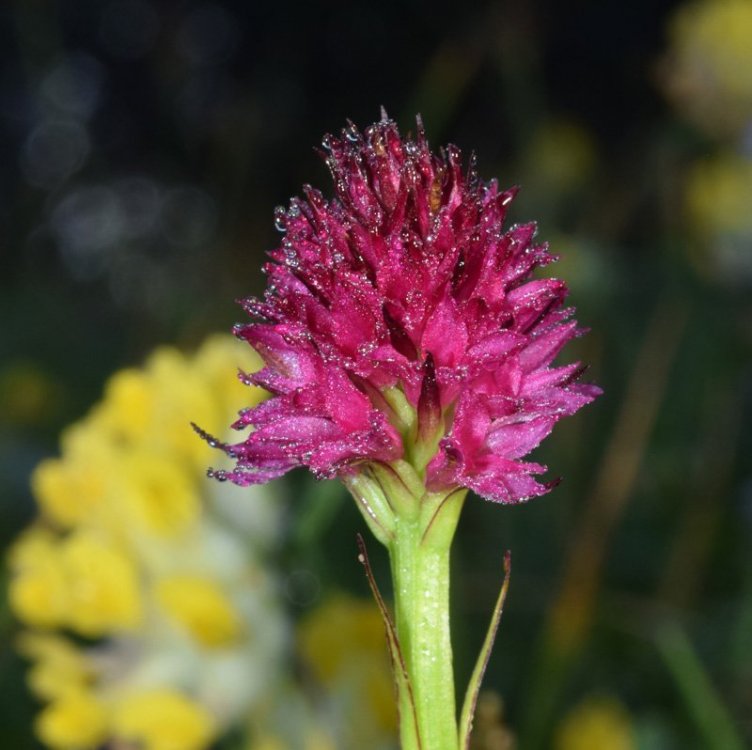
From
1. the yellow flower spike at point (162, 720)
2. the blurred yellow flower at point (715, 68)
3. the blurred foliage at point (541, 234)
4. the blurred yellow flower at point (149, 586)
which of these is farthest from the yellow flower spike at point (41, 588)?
the blurred yellow flower at point (715, 68)

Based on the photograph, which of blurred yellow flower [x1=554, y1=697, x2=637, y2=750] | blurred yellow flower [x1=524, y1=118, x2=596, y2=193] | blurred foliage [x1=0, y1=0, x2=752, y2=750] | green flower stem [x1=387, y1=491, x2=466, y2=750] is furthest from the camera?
blurred yellow flower [x1=524, y1=118, x2=596, y2=193]

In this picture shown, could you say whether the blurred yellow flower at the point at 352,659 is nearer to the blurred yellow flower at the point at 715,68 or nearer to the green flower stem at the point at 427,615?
the green flower stem at the point at 427,615

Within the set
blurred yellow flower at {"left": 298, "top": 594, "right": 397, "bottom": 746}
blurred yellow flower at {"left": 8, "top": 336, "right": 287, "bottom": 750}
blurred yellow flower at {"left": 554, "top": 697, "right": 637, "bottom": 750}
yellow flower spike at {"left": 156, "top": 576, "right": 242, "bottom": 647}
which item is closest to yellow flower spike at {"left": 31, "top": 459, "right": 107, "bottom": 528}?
blurred yellow flower at {"left": 8, "top": 336, "right": 287, "bottom": 750}

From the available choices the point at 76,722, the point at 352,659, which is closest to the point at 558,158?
the point at 352,659

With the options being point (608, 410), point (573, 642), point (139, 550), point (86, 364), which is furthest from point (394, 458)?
point (86, 364)

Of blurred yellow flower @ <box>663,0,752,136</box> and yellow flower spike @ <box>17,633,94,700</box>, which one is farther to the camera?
blurred yellow flower @ <box>663,0,752,136</box>

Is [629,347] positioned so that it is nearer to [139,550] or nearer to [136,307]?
[139,550]

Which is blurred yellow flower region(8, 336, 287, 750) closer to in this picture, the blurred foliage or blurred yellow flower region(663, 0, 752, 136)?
the blurred foliage
